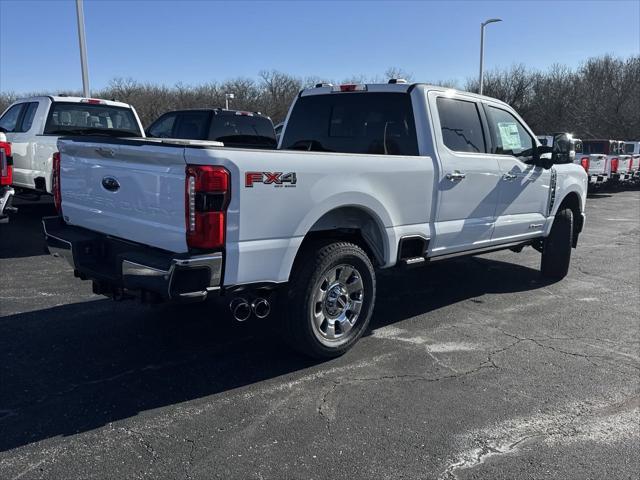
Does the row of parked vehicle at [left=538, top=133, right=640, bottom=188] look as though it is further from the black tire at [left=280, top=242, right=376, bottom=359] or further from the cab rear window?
the black tire at [left=280, top=242, right=376, bottom=359]

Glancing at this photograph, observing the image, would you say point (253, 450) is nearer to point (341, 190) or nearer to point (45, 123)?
point (341, 190)

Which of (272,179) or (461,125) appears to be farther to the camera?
(461,125)

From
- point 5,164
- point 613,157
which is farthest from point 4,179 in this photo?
point 613,157

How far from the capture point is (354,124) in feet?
18.4

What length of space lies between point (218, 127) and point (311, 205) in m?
A: 7.33

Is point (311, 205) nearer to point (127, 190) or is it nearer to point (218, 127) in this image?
point (127, 190)

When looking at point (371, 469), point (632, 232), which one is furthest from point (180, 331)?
point (632, 232)

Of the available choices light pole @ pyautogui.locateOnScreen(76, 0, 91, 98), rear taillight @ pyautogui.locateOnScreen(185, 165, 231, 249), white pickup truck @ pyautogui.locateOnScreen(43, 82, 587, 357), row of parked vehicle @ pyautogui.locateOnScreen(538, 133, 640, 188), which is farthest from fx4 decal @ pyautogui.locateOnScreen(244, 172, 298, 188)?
row of parked vehicle @ pyautogui.locateOnScreen(538, 133, 640, 188)

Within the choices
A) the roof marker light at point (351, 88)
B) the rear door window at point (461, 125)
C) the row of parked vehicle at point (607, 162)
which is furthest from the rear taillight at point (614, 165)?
the roof marker light at point (351, 88)

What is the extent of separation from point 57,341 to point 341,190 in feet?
8.61

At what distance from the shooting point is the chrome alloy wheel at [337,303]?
14.3ft

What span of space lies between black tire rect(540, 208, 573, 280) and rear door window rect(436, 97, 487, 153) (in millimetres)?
2041

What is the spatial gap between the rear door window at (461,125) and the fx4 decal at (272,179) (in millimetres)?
1989

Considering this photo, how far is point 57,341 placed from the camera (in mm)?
4699
